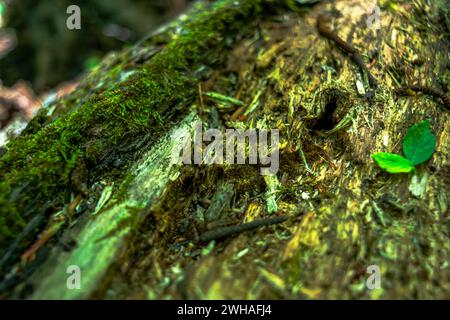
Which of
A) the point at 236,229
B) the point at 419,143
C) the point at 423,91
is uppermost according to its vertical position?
the point at 423,91

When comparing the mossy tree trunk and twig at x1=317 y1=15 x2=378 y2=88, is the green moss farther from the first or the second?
twig at x1=317 y1=15 x2=378 y2=88

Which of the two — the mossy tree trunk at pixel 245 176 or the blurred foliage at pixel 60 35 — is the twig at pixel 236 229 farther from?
the blurred foliage at pixel 60 35

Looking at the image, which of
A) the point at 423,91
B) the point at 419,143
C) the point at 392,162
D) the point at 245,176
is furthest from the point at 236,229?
the point at 423,91

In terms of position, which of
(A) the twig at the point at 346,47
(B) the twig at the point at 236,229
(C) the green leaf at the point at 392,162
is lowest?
(B) the twig at the point at 236,229

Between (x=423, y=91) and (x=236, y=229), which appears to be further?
(x=423, y=91)

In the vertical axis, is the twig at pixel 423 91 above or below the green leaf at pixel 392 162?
above

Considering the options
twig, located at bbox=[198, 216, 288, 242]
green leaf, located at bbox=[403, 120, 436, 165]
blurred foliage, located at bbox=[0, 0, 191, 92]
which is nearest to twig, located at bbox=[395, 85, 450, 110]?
green leaf, located at bbox=[403, 120, 436, 165]

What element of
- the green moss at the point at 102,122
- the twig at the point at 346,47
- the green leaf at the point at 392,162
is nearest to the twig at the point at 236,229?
the green leaf at the point at 392,162

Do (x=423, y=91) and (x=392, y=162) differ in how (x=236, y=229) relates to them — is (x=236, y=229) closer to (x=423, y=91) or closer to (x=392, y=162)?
(x=392, y=162)
